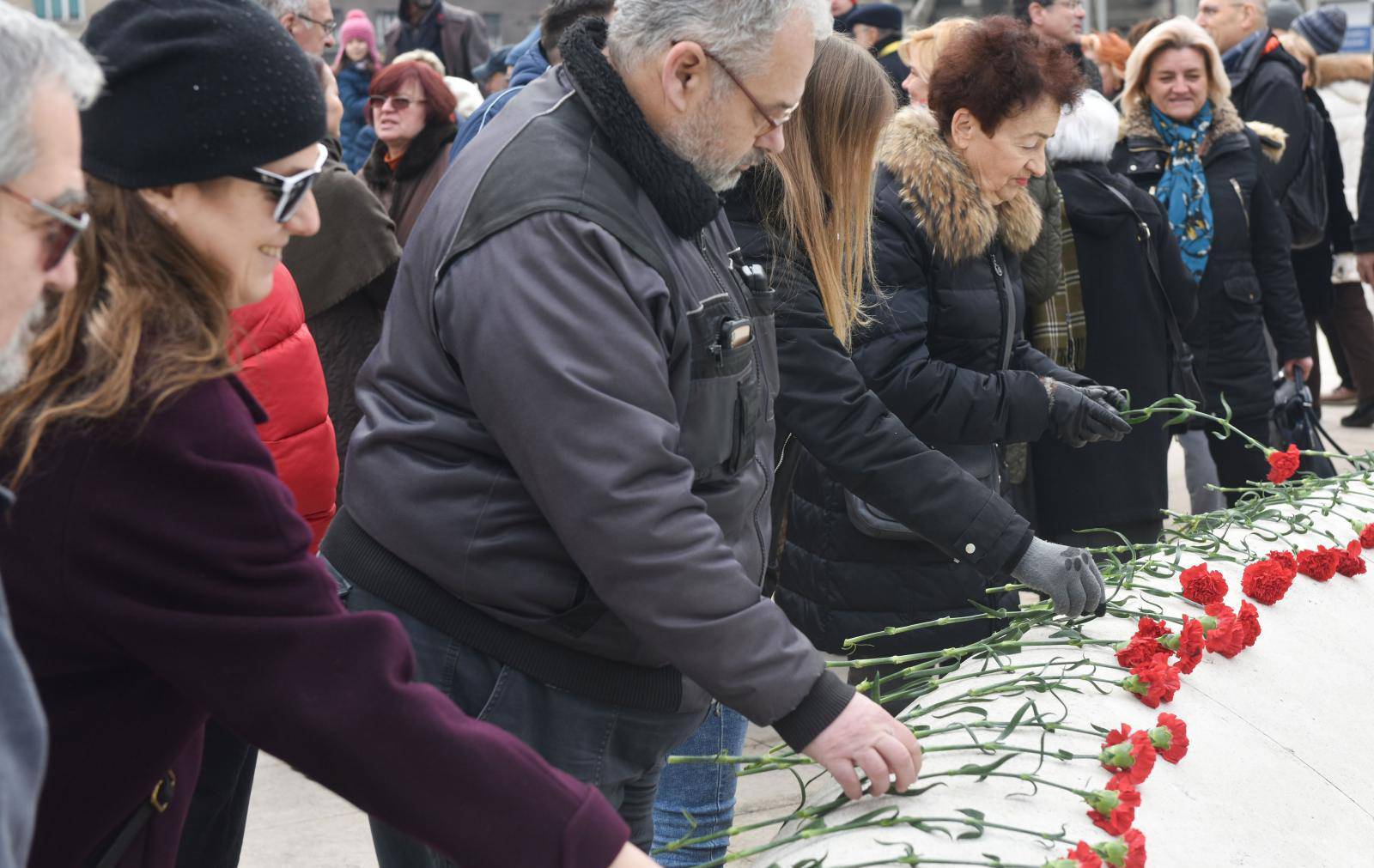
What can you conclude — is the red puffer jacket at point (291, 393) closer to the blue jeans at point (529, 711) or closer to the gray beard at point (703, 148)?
the blue jeans at point (529, 711)

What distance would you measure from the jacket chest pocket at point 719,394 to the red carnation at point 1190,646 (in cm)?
79

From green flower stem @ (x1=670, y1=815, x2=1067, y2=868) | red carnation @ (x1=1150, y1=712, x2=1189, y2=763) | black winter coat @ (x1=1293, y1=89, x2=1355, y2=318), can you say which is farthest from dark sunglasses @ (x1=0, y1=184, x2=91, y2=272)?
black winter coat @ (x1=1293, y1=89, x2=1355, y2=318)

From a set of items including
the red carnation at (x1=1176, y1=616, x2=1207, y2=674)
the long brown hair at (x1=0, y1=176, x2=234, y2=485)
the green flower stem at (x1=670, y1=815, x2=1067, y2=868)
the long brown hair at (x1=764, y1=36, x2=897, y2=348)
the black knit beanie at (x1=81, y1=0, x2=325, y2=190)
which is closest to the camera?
the long brown hair at (x1=0, y1=176, x2=234, y2=485)

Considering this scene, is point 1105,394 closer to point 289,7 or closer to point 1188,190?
point 289,7

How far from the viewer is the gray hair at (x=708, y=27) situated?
1.84m

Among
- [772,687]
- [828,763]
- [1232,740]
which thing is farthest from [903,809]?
[1232,740]

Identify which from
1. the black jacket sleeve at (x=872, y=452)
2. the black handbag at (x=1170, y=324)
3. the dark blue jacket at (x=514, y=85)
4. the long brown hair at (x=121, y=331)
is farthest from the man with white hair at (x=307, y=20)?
the long brown hair at (x=121, y=331)

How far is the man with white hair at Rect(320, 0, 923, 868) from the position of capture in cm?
171

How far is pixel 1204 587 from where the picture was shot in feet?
8.14

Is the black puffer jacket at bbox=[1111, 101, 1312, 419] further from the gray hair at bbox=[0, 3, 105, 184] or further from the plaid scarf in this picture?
the gray hair at bbox=[0, 3, 105, 184]

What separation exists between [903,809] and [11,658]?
1153 mm

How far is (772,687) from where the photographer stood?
1.73 meters

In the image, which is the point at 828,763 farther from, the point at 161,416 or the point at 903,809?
the point at 161,416

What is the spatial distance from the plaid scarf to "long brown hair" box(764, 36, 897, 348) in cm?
132
